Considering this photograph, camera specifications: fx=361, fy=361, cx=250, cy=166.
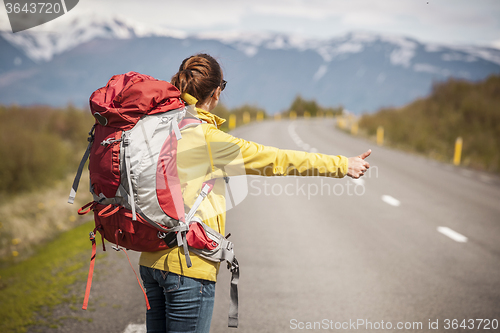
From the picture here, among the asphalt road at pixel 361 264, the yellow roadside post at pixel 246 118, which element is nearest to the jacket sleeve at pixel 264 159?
the asphalt road at pixel 361 264

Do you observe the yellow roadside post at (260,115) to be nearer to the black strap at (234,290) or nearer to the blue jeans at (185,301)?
the black strap at (234,290)

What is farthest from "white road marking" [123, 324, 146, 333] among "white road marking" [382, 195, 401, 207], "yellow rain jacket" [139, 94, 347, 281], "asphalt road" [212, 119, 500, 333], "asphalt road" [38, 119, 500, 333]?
"white road marking" [382, 195, 401, 207]

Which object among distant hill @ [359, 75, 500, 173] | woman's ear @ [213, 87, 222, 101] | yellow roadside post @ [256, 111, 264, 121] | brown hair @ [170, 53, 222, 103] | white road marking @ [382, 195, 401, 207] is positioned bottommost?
yellow roadside post @ [256, 111, 264, 121]

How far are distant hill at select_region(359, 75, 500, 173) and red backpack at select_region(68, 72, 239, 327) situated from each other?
45.4 ft

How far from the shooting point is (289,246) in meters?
5.12

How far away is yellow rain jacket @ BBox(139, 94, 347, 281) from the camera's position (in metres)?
1.53

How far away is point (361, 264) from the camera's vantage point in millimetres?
4484

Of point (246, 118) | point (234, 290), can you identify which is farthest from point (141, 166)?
point (246, 118)

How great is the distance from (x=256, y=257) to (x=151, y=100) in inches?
139

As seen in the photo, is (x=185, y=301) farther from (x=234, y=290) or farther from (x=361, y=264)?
(x=361, y=264)

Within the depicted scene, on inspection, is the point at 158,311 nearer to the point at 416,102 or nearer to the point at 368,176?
the point at 368,176

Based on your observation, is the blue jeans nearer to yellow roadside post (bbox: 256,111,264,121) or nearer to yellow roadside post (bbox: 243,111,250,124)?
yellow roadside post (bbox: 243,111,250,124)

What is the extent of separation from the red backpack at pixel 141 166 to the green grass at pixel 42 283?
2.08 m

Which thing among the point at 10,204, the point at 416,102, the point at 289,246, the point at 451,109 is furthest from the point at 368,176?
the point at 416,102
